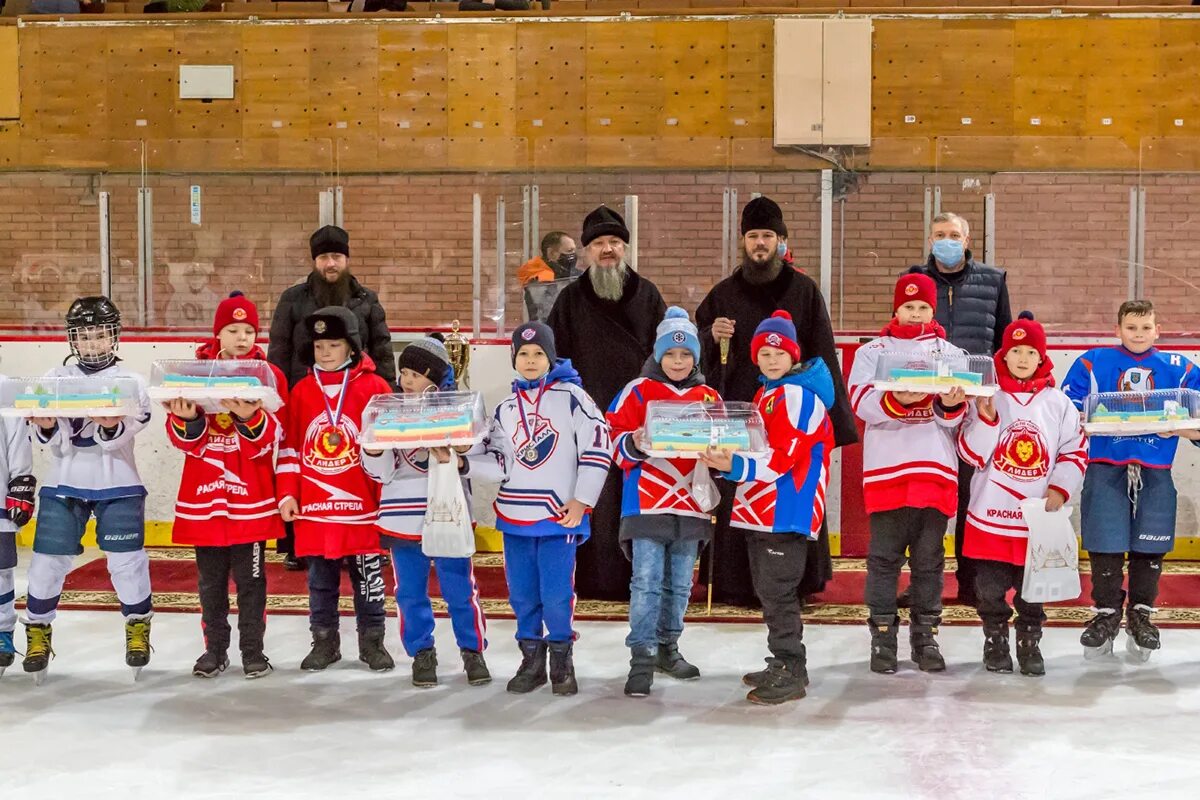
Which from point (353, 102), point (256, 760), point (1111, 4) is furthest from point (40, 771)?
point (1111, 4)

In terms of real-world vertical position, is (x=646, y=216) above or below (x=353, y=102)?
below

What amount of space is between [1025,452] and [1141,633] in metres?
0.90

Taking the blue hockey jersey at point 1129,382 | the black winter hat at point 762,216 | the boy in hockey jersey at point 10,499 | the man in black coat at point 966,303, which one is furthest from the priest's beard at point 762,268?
the boy in hockey jersey at point 10,499

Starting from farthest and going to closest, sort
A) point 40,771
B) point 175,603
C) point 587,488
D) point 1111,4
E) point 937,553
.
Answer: point 1111,4 → point 175,603 → point 937,553 → point 587,488 → point 40,771

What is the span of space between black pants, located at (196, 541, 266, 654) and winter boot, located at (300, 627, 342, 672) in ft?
0.62

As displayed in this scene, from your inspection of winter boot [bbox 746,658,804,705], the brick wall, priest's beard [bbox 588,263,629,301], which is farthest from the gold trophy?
winter boot [bbox 746,658,804,705]

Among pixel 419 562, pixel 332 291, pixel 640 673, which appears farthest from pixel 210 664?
pixel 332 291

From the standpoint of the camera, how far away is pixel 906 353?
16.4 ft

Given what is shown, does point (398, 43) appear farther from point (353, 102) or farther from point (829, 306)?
point (829, 306)

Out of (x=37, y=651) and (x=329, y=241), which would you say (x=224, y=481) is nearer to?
(x=37, y=651)

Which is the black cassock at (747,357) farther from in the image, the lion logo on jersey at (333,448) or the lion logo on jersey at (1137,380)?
the lion logo on jersey at (333,448)

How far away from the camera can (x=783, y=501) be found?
15.3 ft

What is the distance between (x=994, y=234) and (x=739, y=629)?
305 cm

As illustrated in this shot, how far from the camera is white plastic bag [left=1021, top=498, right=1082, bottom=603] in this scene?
4.81 m
